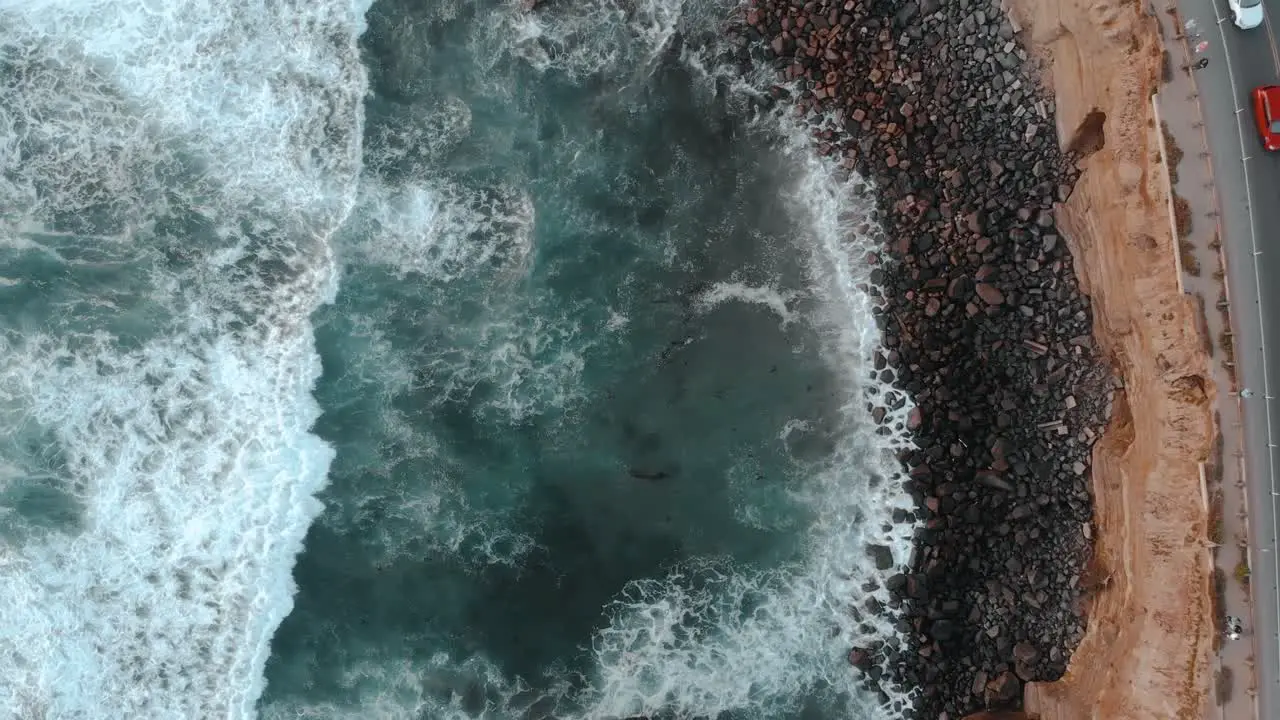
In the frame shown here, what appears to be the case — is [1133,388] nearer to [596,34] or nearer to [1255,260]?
[1255,260]

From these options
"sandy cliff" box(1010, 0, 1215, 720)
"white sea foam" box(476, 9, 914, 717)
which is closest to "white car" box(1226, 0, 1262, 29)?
"sandy cliff" box(1010, 0, 1215, 720)

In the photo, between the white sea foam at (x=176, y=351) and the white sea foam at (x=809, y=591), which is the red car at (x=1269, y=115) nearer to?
the white sea foam at (x=809, y=591)

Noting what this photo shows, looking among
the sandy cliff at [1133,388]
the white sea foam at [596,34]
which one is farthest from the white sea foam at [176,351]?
the sandy cliff at [1133,388]

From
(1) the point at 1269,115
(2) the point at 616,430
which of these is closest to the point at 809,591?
(2) the point at 616,430

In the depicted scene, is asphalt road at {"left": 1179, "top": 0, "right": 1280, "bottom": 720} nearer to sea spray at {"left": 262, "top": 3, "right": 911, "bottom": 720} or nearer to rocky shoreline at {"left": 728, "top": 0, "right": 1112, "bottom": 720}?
rocky shoreline at {"left": 728, "top": 0, "right": 1112, "bottom": 720}

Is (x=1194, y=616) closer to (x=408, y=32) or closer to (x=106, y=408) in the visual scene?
(x=408, y=32)
